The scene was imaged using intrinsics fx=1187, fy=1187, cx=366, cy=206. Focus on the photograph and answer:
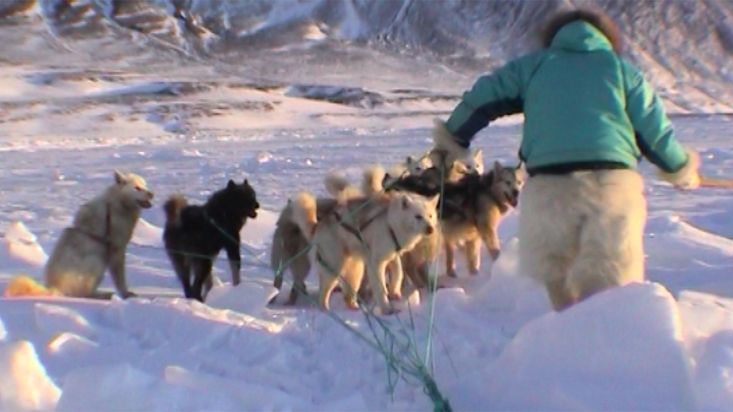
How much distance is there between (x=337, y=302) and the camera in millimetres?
6750

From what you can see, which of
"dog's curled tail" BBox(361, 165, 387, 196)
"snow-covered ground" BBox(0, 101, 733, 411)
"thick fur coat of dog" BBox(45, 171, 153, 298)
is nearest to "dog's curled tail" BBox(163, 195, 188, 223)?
"thick fur coat of dog" BBox(45, 171, 153, 298)

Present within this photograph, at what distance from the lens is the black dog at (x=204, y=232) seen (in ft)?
23.1

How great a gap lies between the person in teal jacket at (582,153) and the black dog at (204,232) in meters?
2.74

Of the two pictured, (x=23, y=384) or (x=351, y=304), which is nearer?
(x=23, y=384)

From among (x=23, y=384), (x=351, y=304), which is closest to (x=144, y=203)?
(x=351, y=304)

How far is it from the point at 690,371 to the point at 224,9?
85.1 metres

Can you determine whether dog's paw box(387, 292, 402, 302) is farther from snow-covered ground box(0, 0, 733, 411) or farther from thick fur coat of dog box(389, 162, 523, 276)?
thick fur coat of dog box(389, 162, 523, 276)

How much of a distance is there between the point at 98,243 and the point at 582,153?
3.54m

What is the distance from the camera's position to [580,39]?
4.59 m

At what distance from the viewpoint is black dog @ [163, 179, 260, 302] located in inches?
277

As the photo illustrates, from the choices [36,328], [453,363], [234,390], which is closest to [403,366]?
[453,363]

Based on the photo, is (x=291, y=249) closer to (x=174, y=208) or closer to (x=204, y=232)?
(x=204, y=232)

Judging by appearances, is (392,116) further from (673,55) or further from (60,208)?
(673,55)

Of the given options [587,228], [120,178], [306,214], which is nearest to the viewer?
[587,228]
